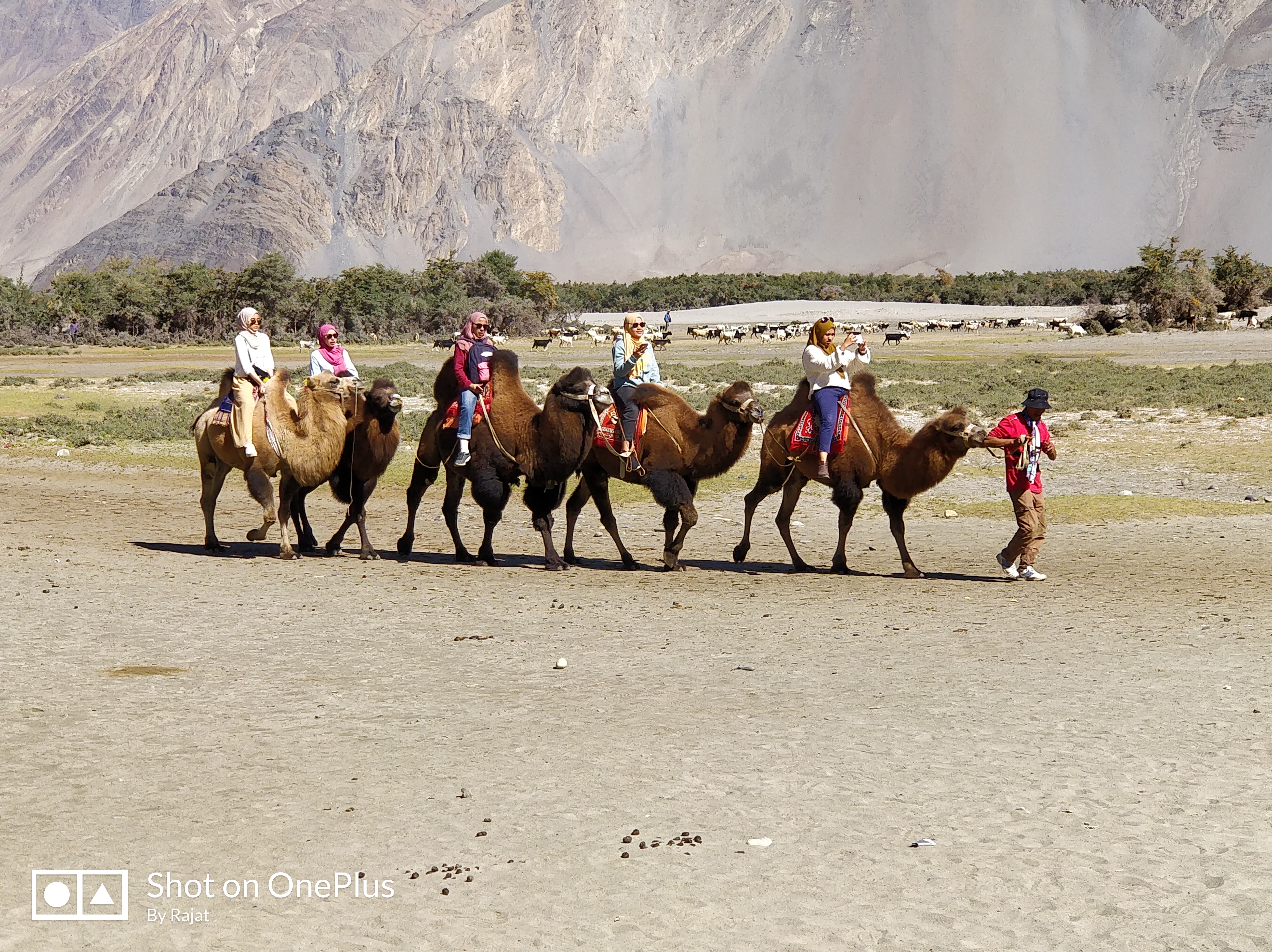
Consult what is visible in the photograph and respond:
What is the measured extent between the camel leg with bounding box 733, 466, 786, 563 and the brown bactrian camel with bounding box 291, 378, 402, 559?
357cm

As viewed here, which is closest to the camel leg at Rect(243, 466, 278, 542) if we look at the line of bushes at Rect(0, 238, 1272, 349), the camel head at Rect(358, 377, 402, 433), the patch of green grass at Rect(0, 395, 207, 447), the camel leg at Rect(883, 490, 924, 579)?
the camel head at Rect(358, 377, 402, 433)

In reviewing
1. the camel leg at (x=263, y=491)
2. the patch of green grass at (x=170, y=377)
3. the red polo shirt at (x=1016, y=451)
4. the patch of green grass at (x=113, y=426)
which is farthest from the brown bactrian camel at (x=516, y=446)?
the patch of green grass at (x=170, y=377)

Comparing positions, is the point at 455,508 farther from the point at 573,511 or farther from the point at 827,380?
the point at 827,380

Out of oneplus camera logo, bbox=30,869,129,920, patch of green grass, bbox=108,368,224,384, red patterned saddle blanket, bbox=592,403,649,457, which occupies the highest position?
red patterned saddle blanket, bbox=592,403,649,457

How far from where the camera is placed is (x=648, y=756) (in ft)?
24.3

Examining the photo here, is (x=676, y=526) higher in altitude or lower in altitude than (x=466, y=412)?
lower

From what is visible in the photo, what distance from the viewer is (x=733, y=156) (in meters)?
188

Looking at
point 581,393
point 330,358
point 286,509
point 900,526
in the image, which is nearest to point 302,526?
point 286,509

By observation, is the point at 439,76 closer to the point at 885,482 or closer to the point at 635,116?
the point at 635,116

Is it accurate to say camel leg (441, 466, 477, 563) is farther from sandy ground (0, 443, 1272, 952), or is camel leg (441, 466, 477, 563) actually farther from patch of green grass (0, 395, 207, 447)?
patch of green grass (0, 395, 207, 447)

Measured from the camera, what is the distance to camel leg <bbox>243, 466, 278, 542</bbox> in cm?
1385

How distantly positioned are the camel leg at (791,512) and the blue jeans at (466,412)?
10.2 ft

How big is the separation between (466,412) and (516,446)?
0.58 meters

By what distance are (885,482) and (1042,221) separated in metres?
177
